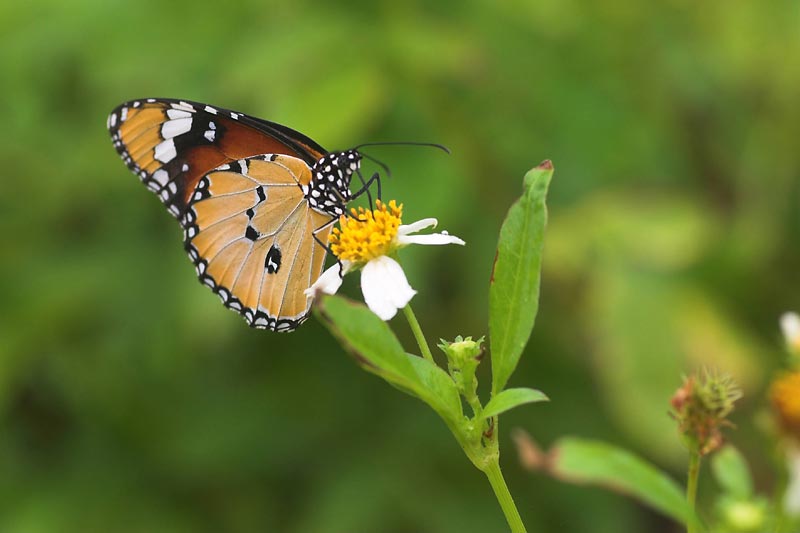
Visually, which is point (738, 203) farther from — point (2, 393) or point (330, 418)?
point (2, 393)

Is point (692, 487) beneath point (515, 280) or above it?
beneath

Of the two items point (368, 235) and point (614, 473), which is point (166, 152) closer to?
point (368, 235)

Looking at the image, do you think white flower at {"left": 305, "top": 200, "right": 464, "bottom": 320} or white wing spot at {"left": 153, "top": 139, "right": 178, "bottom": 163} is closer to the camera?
white flower at {"left": 305, "top": 200, "right": 464, "bottom": 320}

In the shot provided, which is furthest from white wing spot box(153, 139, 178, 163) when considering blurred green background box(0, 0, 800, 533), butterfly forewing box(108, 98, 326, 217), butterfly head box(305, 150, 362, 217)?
blurred green background box(0, 0, 800, 533)

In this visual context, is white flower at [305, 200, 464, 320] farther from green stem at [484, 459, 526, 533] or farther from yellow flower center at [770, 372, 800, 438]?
yellow flower center at [770, 372, 800, 438]

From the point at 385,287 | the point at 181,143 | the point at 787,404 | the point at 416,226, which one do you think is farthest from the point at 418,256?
the point at 787,404
